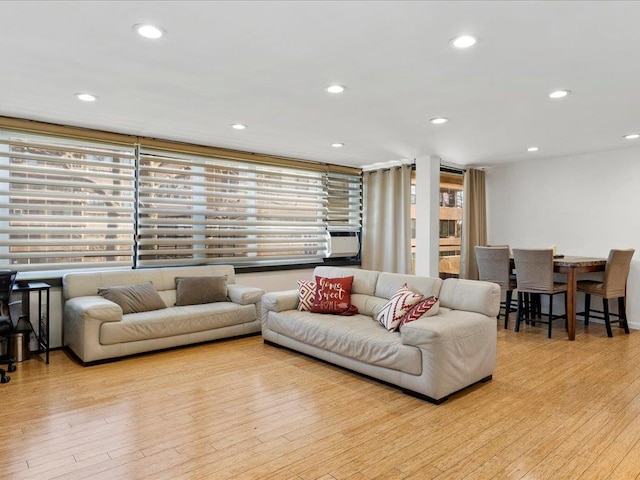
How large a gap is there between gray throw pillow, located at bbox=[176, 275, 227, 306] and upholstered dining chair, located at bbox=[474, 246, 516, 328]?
3.29 metres

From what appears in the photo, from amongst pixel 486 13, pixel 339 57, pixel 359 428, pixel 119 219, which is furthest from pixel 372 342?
pixel 119 219

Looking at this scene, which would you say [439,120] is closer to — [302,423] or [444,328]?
[444,328]

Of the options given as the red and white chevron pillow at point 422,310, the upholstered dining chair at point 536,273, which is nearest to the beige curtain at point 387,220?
the upholstered dining chair at point 536,273

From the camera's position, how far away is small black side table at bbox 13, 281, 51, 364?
378cm

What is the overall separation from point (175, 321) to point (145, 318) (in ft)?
0.94

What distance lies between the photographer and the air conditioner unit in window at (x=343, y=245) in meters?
6.59

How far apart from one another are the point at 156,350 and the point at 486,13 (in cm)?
393

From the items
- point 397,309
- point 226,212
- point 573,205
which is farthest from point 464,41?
point 573,205

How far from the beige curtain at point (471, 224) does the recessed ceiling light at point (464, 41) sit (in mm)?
4249

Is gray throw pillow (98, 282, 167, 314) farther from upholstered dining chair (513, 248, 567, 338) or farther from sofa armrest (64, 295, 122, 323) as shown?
upholstered dining chair (513, 248, 567, 338)

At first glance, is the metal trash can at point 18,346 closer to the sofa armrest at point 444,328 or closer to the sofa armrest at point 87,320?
the sofa armrest at point 87,320

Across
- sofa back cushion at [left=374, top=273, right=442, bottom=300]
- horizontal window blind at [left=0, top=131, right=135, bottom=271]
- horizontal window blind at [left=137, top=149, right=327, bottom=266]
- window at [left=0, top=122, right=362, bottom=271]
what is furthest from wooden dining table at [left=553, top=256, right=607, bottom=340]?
horizontal window blind at [left=0, top=131, right=135, bottom=271]

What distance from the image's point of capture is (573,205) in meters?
5.76

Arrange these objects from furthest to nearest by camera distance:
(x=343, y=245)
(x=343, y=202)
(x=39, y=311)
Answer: (x=343, y=202) < (x=343, y=245) < (x=39, y=311)
